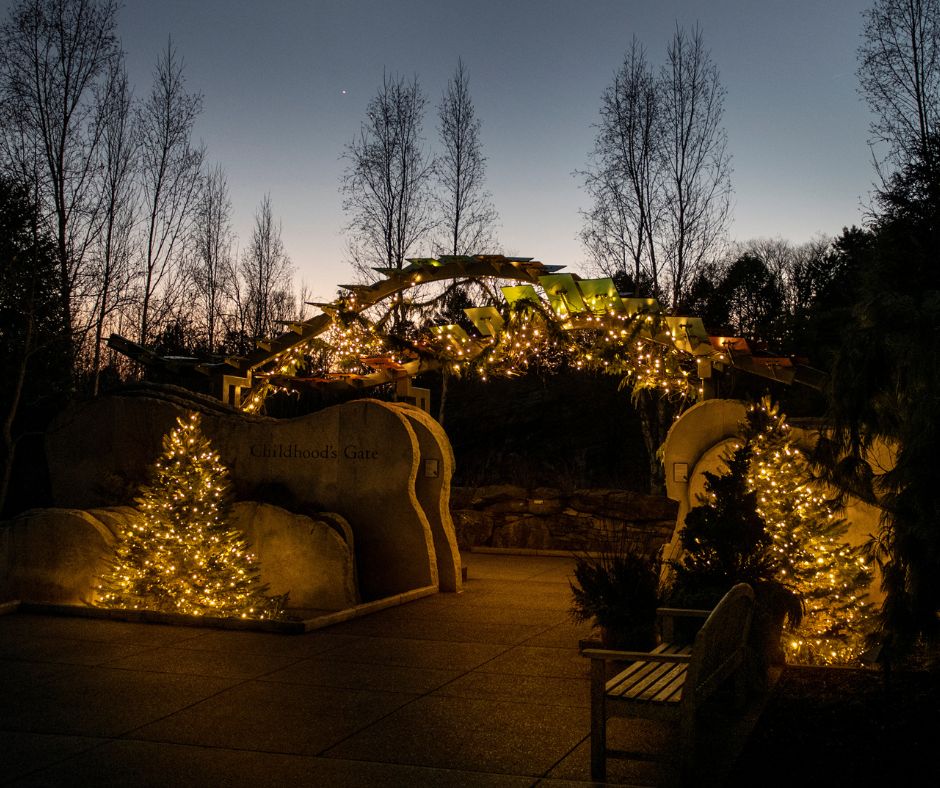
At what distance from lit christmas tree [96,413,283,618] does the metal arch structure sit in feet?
10.4

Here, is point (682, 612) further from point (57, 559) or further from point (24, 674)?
point (57, 559)

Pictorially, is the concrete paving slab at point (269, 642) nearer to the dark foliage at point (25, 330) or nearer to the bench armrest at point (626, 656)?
the bench armrest at point (626, 656)

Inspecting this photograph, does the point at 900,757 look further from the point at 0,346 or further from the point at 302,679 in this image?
the point at 0,346

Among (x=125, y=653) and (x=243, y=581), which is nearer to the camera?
(x=125, y=653)

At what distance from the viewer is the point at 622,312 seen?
1113 cm

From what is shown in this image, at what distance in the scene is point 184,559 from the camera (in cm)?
972

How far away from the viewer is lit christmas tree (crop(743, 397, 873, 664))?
8016 millimetres

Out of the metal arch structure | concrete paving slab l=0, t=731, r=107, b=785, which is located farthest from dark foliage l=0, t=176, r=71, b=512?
concrete paving slab l=0, t=731, r=107, b=785

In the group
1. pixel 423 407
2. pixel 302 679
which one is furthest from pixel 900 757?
pixel 423 407

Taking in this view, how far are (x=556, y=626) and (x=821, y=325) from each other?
1151 centimetres

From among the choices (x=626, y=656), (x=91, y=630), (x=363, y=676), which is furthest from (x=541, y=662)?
(x=91, y=630)

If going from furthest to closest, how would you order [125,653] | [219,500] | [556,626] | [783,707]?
[219,500], [556,626], [125,653], [783,707]

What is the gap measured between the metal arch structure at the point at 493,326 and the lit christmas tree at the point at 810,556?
86.1 inches

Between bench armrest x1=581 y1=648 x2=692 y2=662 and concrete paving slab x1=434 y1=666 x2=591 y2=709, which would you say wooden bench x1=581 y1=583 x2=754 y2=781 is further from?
concrete paving slab x1=434 y1=666 x2=591 y2=709
